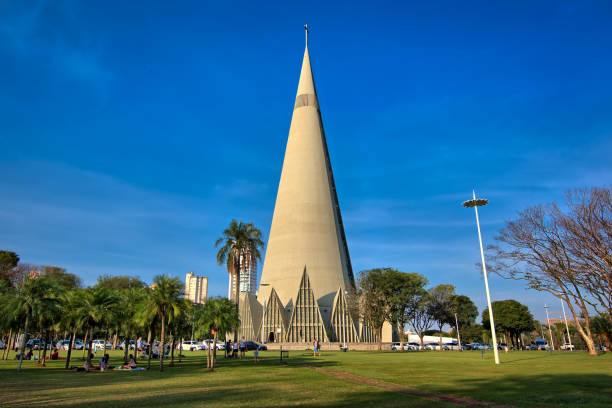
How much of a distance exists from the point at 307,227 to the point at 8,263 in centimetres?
4763

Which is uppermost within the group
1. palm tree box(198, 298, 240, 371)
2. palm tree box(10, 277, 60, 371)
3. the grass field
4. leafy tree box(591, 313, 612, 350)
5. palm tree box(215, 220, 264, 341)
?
palm tree box(215, 220, 264, 341)

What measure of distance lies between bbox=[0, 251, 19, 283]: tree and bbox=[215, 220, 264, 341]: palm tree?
3703cm

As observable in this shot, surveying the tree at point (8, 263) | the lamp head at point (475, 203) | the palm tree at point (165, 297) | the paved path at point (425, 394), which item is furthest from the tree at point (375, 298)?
the tree at point (8, 263)

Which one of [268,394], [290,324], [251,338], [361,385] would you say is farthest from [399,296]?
[268,394]

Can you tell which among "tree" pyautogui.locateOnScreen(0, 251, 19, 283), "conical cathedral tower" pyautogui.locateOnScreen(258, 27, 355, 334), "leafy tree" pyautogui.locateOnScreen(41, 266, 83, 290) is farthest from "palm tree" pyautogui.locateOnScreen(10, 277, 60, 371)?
"leafy tree" pyautogui.locateOnScreen(41, 266, 83, 290)

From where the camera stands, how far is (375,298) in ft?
167

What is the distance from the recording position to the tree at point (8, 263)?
58.4 m

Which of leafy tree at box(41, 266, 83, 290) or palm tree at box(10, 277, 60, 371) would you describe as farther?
leafy tree at box(41, 266, 83, 290)

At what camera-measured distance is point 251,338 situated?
63656 mm

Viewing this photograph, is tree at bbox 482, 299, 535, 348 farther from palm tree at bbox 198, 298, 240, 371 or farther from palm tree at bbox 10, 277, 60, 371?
palm tree at bbox 10, 277, 60, 371

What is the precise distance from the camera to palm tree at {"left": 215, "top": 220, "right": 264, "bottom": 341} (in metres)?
42.7

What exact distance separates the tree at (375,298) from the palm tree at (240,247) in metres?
16.5

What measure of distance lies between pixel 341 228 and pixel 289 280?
17.3 m

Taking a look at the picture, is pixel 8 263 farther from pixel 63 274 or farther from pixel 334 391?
pixel 334 391
